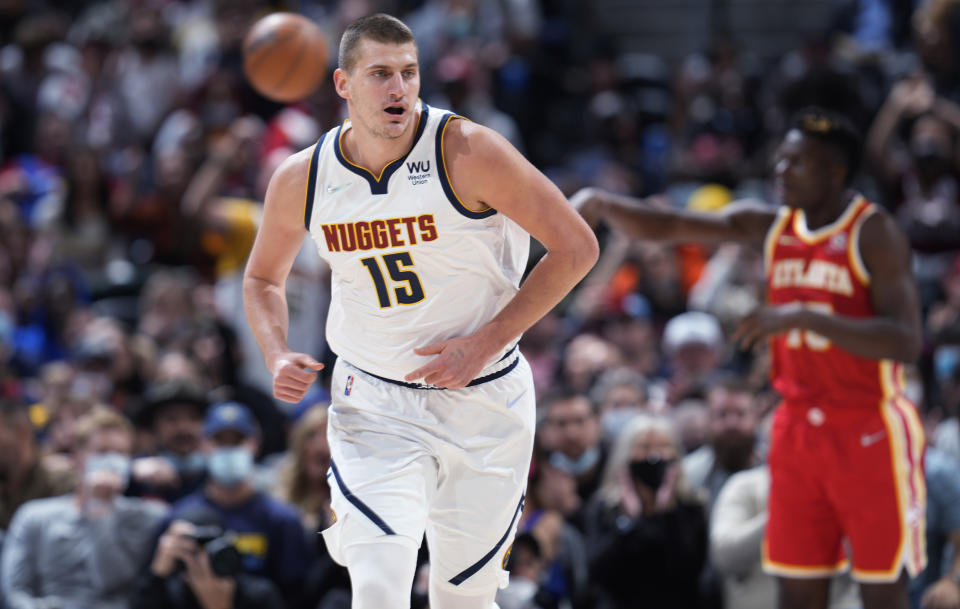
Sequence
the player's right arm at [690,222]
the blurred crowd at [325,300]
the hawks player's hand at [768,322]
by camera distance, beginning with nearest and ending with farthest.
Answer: the hawks player's hand at [768,322], the player's right arm at [690,222], the blurred crowd at [325,300]

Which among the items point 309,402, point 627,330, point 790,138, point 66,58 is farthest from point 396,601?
point 66,58

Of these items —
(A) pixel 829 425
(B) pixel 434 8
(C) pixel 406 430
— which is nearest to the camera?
(C) pixel 406 430

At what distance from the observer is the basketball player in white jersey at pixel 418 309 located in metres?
4.58

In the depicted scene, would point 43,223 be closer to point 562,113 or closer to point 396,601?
point 562,113

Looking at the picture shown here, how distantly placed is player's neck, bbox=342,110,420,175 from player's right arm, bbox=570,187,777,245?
1.76 meters

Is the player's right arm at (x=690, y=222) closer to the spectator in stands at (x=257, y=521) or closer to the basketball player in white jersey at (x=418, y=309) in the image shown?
the basketball player in white jersey at (x=418, y=309)

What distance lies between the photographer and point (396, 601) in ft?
14.4

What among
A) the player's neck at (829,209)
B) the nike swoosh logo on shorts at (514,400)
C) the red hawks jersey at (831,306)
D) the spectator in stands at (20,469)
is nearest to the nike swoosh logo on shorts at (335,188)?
the nike swoosh logo on shorts at (514,400)

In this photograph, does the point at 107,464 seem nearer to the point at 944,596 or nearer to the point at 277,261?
the point at 277,261

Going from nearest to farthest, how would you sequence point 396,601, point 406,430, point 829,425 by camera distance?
point 396,601 < point 406,430 < point 829,425

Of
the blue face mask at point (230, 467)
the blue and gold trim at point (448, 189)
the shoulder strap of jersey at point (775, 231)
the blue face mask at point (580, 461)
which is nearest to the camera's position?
the blue and gold trim at point (448, 189)

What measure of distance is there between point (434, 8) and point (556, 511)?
9199 mm

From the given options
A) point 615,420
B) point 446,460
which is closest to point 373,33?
point 446,460

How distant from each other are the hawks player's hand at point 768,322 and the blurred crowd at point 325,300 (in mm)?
1629
